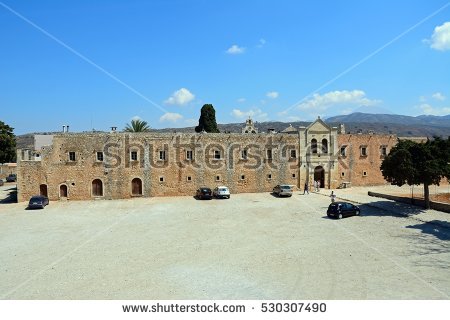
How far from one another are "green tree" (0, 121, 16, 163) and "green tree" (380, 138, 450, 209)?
6341 cm

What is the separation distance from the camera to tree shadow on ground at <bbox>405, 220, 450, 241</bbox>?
20.7m

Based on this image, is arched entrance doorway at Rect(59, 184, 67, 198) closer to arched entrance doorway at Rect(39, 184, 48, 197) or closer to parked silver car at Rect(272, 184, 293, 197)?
arched entrance doorway at Rect(39, 184, 48, 197)

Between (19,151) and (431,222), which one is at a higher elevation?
(19,151)

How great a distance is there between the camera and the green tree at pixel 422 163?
2700 cm

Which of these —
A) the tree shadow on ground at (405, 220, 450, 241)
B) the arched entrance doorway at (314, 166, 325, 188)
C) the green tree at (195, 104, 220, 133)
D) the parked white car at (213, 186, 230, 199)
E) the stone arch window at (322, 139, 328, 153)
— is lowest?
the tree shadow on ground at (405, 220, 450, 241)

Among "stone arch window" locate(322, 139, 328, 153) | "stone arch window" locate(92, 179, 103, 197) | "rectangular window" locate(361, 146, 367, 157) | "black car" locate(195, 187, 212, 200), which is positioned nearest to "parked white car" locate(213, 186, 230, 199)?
"black car" locate(195, 187, 212, 200)

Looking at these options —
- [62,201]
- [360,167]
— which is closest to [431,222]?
[360,167]

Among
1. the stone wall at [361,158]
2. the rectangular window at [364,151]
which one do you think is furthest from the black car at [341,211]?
the rectangular window at [364,151]

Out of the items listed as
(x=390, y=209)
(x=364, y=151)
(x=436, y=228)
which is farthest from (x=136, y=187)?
(x=436, y=228)
